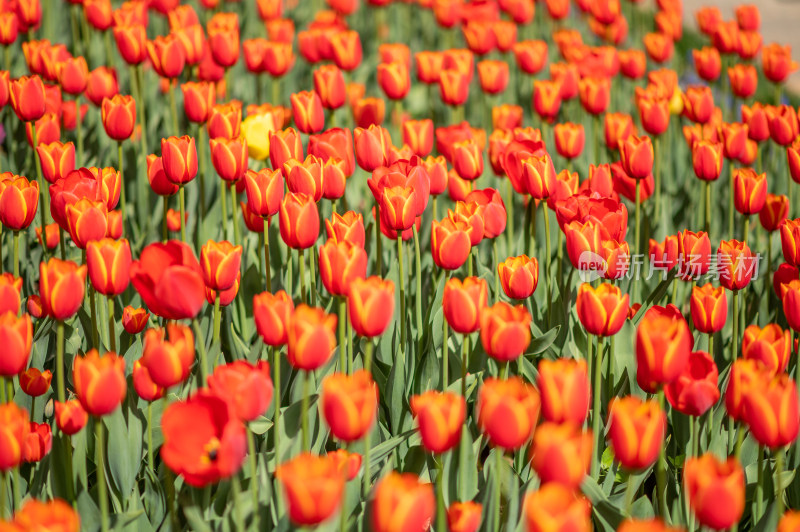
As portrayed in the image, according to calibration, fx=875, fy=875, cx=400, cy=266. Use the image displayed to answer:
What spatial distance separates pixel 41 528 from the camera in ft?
4.12

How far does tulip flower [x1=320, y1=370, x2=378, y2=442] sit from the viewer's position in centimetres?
140

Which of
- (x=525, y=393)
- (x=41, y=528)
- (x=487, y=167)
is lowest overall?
(x=487, y=167)

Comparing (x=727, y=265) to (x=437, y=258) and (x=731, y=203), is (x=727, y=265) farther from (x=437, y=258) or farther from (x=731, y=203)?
(x=731, y=203)

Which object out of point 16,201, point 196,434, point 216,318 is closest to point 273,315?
point 196,434

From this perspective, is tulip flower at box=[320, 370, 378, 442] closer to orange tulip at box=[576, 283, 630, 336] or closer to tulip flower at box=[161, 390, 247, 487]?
tulip flower at box=[161, 390, 247, 487]

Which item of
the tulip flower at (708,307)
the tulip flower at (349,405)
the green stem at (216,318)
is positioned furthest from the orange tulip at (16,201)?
the tulip flower at (708,307)

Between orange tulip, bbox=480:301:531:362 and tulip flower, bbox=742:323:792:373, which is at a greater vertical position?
orange tulip, bbox=480:301:531:362

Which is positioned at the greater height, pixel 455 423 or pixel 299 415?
pixel 455 423

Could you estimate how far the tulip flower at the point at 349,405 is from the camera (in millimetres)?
1396

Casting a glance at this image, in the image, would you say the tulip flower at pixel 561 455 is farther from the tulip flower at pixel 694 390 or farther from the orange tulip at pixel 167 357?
the orange tulip at pixel 167 357

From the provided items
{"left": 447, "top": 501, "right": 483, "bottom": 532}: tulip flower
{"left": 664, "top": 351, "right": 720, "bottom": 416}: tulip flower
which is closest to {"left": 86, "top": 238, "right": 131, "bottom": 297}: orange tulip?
{"left": 447, "top": 501, "right": 483, "bottom": 532}: tulip flower

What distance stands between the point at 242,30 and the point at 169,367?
4.39 meters

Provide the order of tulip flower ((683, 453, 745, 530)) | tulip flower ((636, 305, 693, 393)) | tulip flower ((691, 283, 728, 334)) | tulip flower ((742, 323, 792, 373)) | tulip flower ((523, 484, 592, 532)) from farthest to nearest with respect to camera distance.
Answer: tulip flower ((691, 283, 728, 334)) < tulip flower ((742, 323, 792, 373)) < tulip flower ((636, 305, 693, 393)) < tulip flower ((683, 453, 745, 530)) < tulip flower ((523, 484, 592, 532))

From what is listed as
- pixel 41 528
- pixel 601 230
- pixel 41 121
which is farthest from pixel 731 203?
pixel 41 528
